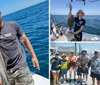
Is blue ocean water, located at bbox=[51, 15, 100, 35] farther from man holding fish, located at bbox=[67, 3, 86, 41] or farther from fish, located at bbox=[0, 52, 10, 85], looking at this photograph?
fish, located at bbox=[0, 52, 10, 85]

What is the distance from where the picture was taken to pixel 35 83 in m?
3.66

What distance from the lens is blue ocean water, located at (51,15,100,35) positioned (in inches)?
142

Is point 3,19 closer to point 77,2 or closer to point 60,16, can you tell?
point 60,16

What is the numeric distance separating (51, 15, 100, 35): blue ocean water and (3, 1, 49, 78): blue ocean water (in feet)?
0.57

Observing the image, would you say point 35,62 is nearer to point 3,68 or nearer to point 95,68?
point 3,68

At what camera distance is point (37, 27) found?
363 cm

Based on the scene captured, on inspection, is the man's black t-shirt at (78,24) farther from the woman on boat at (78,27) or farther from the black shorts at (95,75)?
the black shorts at (95,75)

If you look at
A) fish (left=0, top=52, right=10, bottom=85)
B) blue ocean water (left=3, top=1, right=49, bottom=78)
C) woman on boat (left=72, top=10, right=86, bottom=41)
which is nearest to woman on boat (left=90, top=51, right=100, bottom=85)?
woman on boat (left=72, top=10, right=86, bottom=41)

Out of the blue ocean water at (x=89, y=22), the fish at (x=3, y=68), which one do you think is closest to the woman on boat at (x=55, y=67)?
the blue ocean water at (x=89, y=22)

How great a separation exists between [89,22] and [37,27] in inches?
27.3

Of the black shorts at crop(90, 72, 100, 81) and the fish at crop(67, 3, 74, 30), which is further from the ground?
the fish at crop(67, 3, 74, 30)

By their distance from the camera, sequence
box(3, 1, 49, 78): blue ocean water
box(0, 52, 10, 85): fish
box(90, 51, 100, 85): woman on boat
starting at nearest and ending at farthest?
box(0, 52, 10, 85): fish → box(3, 1, 49, 78): blue ocean water → box(90, 51, 100, 85): woman on boat

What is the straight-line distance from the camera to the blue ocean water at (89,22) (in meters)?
3.62

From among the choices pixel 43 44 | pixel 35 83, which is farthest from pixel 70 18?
pixel 35 83
